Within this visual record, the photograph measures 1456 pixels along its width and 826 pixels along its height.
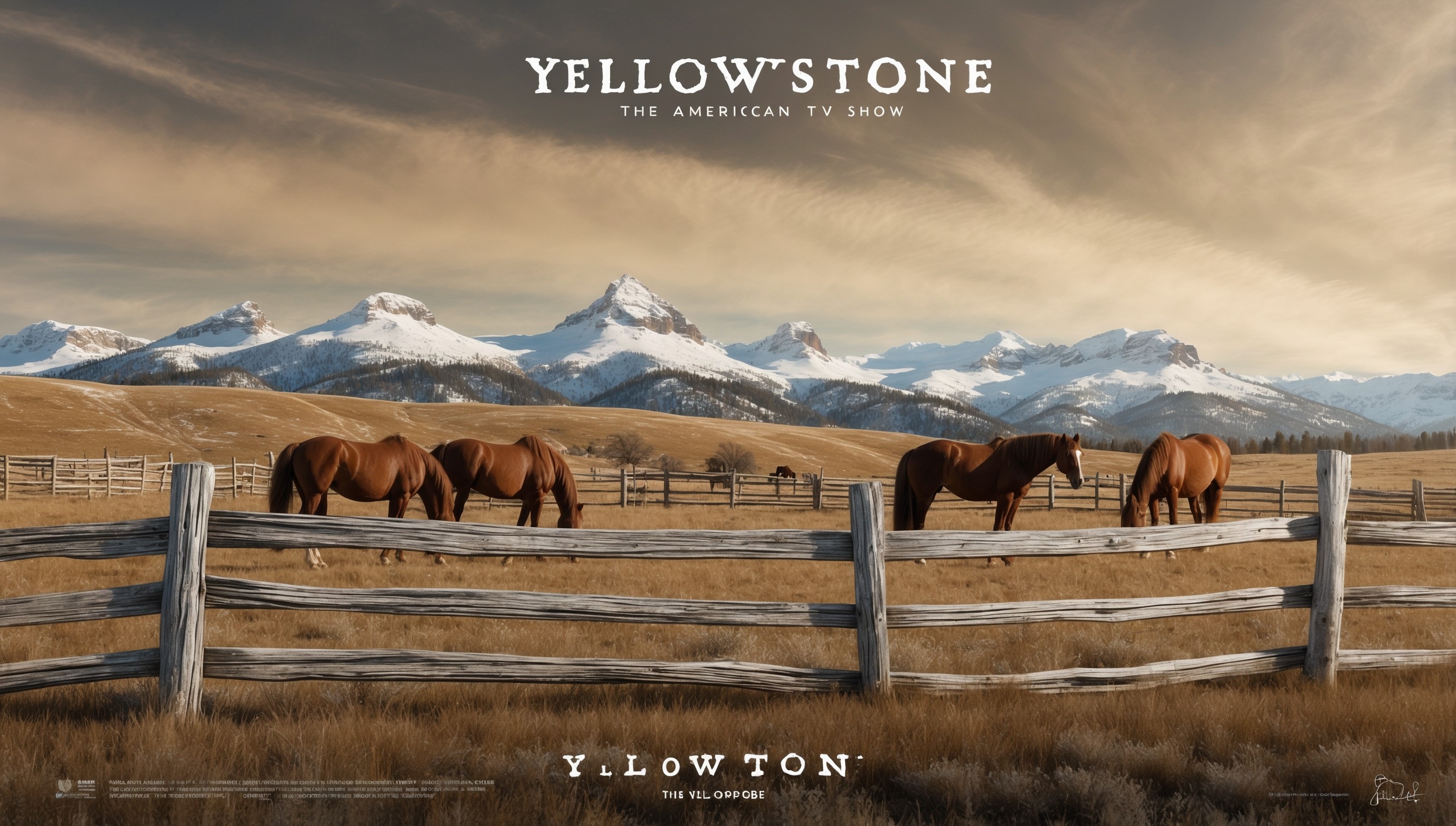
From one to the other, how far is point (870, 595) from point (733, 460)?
60147 mm

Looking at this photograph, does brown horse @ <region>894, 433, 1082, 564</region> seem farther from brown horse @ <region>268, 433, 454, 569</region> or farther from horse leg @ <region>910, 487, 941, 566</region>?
brown horse @ <region>268, 433, 454, 569</region>

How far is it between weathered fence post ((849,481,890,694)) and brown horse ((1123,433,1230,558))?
10021mm

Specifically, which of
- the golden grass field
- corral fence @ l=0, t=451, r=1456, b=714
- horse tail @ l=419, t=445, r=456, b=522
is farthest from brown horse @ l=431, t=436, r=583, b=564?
corral fence @ l=0, t=451, r=1456, b=714

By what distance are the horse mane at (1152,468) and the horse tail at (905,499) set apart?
3881 millimetres

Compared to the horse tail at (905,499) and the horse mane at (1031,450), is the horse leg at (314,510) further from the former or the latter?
the horse mane at (1031,450)

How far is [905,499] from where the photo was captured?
13398 mm

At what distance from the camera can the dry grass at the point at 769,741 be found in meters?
3.36

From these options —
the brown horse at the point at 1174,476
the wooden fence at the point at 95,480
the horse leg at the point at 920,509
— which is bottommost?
the wooden fence at the point at 95,480

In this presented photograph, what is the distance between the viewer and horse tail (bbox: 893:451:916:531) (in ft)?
43.6

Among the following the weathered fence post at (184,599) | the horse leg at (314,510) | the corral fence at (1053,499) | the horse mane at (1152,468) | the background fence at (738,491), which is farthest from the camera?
the background fence at (738,491)

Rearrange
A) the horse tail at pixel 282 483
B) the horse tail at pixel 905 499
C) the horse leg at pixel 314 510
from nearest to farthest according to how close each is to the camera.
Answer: the horse leg at pixel 314 510
the horse tail at pixel 282 483
the horse tail at pixel 905 499

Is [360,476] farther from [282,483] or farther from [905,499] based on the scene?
[905,499]

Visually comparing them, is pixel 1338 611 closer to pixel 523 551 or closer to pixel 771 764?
pixel 771 764

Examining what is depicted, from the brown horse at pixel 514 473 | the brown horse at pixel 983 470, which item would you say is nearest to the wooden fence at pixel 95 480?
the brown horse at pixel 514 473
